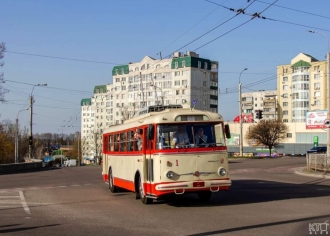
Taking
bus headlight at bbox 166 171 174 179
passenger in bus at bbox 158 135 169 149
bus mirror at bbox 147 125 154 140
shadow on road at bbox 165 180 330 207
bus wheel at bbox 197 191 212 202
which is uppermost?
bus mirror at bbox 147 125 154 140

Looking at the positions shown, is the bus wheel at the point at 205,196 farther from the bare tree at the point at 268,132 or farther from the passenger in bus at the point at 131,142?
the bare tree at the point at 268,132

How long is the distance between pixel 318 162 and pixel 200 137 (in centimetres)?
1850

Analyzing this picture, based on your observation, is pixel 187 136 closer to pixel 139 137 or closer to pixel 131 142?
pixel 139 137

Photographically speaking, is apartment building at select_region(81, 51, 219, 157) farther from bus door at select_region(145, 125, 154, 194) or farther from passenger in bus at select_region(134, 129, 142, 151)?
bus door at select_region(145, 125, 154, 194)

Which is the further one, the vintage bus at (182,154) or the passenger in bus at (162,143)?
the passenger in bus at (162,143)

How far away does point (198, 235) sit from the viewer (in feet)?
31.5

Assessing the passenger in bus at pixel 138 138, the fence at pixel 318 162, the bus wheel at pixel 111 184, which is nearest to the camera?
the passenger in bus at pixel 138 138

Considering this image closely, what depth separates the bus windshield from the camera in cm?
1438

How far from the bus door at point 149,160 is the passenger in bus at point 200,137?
130 cm

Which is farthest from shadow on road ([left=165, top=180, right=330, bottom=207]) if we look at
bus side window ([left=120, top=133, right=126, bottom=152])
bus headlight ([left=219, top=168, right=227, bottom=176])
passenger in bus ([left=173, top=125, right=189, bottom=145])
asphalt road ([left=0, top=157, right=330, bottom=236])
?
bus side window ([left=120, top=133, right=126, bottom=152])

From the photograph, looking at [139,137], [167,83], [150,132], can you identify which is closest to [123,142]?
[139,137]

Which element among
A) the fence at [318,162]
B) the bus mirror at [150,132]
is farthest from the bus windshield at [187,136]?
the fence at [318,162]

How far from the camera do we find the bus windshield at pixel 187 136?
566 inches

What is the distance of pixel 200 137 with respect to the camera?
14.6 meters
